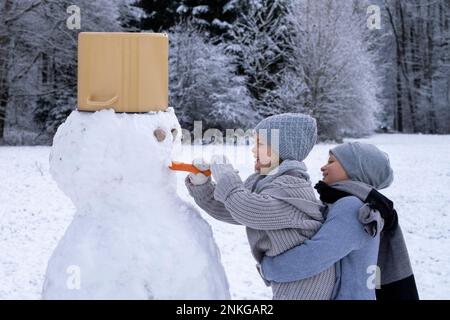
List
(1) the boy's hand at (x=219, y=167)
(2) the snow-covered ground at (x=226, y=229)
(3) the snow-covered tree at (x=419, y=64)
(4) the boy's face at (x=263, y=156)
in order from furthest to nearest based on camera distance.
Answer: (3) the snow-covered tree at (x=419, y=64) < (2) the snow-covered ground at (x=226, y=229) < (4) the boy's face at (x=263, y=156) < (1) the boy's hand at (x=219, y=167)

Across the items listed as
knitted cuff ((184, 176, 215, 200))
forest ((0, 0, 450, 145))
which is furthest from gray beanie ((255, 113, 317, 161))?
forest ((0, 0, 450, 145))

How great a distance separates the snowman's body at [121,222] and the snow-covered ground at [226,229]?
2599mm

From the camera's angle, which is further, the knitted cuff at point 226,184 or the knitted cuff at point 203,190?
the knitted cuff at point 203,190

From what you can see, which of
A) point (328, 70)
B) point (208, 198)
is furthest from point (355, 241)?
point (328, 70)

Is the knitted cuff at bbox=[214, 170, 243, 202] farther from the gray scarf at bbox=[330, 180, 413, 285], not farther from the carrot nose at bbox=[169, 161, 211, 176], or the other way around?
the gray scarf at bbox=[330, 180, 413, 285]

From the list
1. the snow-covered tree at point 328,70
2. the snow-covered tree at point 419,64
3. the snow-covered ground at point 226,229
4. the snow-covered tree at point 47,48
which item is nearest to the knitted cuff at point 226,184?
the snow-covered ground at point 226,229

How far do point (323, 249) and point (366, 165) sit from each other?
18.6 inches

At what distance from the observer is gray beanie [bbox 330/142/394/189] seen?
7.69 feet

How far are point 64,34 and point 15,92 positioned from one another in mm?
2619

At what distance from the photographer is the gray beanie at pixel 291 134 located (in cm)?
225

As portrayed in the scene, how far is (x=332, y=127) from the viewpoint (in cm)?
1962

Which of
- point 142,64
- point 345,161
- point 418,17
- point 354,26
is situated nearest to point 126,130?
point 142,64

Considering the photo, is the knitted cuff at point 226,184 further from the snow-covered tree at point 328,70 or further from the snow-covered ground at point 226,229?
the snow-covered tree at point 328,70

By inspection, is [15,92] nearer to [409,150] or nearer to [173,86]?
[173,86]
